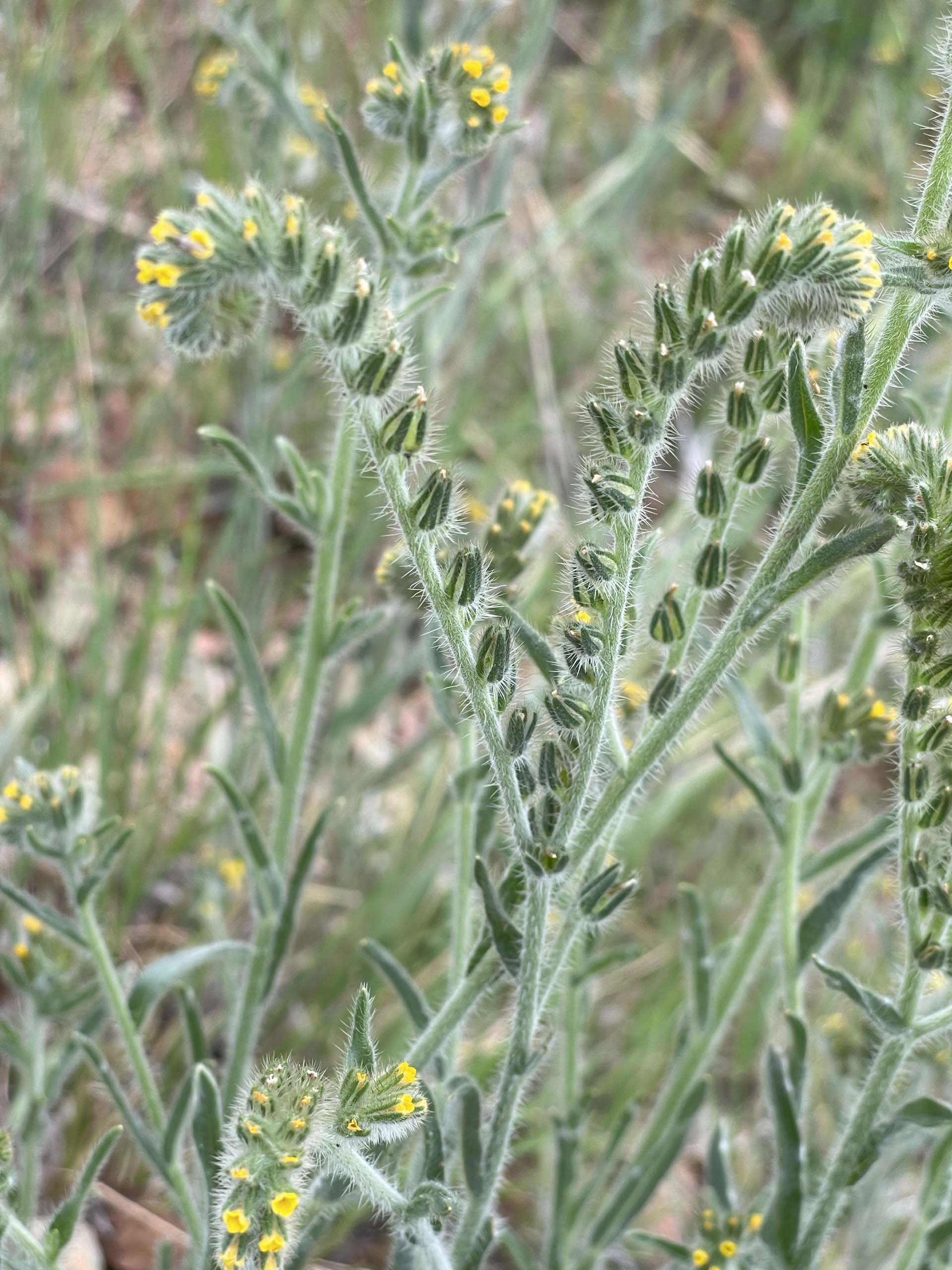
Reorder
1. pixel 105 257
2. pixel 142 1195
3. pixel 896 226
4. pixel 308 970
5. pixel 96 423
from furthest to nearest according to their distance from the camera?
pixel 896 226 → pixel 105 257 → pixel 96 423 → pixel 308 970 → pixel 142 1195

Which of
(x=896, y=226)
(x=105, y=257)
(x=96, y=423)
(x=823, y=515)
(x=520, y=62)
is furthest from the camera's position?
(x=896, y=226)

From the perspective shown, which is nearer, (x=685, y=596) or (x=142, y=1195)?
(x=685, y=596)

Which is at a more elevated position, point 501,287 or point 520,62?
point 520,62

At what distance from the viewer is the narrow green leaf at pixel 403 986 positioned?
1.91 meters

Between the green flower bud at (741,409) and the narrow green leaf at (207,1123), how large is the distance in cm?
122

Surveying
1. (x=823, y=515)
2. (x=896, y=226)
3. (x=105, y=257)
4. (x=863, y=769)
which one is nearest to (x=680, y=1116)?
(x=823, y=515)

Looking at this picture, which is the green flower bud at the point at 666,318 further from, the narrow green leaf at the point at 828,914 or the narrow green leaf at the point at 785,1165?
the narrow green leaf at the point at 785,1165

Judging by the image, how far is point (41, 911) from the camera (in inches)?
79.6

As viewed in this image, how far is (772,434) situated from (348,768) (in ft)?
5.92

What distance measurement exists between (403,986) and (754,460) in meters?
0.99

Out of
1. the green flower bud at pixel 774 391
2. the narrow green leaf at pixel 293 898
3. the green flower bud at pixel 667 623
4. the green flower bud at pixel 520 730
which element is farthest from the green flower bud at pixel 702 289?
the narrow green leaf at pixel 293 898

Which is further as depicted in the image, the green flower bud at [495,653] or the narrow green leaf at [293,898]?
the narrow green leaf at [293,898]

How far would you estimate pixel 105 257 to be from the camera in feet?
15.4

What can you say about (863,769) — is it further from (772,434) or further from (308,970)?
(308,970)
